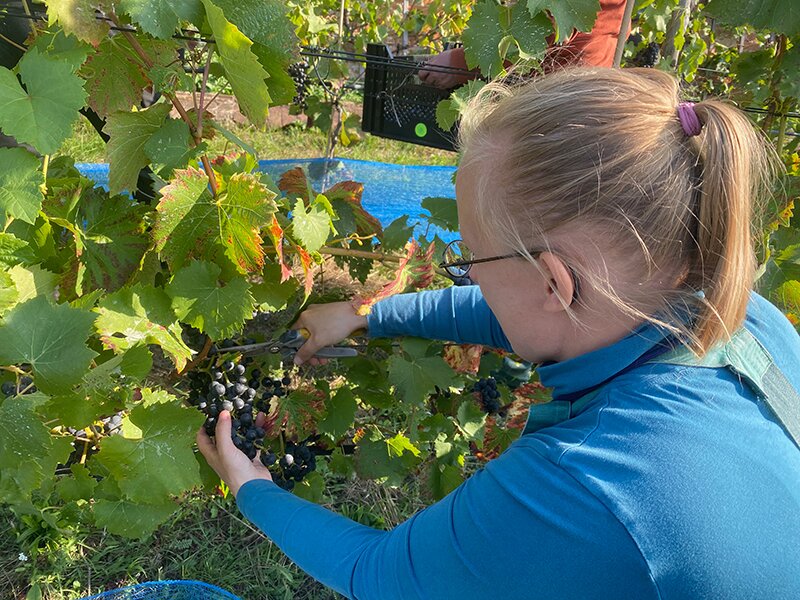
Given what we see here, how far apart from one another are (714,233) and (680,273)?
0.08 metres

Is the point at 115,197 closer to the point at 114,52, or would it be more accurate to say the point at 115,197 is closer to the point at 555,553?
the point at 114,52

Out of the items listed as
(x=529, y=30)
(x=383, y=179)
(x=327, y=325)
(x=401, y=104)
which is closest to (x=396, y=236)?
(x=327, y=325)

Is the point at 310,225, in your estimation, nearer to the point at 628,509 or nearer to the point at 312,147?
the point at 628,509

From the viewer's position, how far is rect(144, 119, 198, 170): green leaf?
4.69 ft

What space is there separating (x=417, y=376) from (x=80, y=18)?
106 centimetres

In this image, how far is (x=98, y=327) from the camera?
1361 mm

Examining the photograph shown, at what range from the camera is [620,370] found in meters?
1.07

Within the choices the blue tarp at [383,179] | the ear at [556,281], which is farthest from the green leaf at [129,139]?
the blue tarp at [383,179]

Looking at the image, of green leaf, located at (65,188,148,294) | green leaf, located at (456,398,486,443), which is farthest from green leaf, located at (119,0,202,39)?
green leaf, located at (456,398,486,443)

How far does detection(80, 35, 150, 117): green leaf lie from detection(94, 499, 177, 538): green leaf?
0.79 m

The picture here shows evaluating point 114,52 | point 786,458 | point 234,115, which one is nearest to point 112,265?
point 114,52

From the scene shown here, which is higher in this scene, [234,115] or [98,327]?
[98,327]

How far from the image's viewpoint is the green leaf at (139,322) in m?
1.38

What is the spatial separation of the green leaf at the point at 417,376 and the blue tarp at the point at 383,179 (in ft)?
8.06
